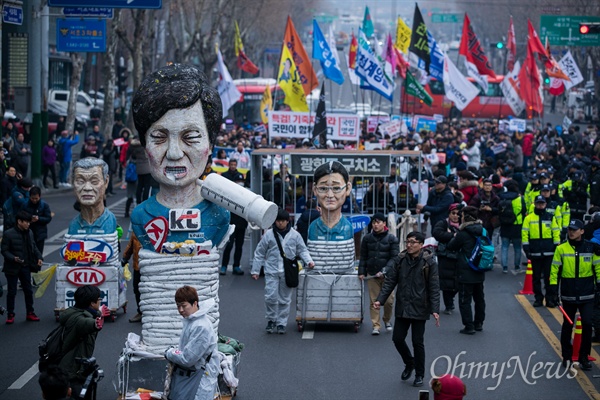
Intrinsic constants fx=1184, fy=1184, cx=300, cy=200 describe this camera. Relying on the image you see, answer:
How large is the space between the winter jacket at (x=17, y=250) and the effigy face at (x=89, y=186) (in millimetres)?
848

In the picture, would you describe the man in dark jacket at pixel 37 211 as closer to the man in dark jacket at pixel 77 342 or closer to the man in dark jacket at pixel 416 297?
the man in dark jacket at pixel 416 297

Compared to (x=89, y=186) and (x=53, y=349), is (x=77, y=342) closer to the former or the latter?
(x=53, y=349)

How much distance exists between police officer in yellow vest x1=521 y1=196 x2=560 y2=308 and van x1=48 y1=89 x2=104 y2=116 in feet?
127

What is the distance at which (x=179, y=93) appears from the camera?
449 inches

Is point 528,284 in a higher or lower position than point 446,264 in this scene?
lower

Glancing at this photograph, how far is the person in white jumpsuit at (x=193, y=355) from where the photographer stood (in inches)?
388

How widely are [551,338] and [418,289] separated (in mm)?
3338

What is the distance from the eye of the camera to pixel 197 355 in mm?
9859

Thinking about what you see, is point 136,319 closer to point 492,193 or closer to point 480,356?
point 480,356

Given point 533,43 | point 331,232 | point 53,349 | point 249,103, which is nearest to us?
point 53,349

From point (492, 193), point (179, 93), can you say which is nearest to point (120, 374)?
point (179, 93)

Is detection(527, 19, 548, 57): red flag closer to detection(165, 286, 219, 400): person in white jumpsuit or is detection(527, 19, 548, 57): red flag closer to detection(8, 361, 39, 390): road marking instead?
detection(8, 361, 39, 390): road marking

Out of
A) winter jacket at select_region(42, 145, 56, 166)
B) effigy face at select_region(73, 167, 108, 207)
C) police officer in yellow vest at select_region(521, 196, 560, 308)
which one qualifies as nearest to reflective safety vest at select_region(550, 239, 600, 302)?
Answer: police officer in yellow vest at select_region(521, 196, 560, 308)

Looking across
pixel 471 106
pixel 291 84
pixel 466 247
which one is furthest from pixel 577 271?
A: pixel 471 106
